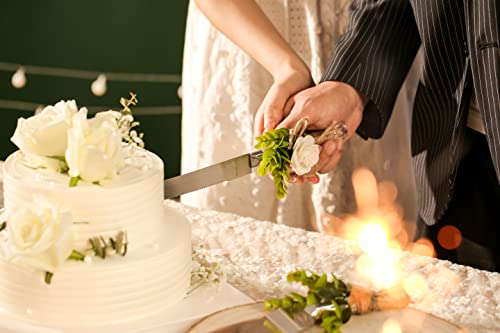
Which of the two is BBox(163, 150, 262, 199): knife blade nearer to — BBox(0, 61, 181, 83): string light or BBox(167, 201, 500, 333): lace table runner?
BBox(167, 201, 500, 333): lace table runner

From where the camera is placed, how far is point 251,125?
8.19 feet

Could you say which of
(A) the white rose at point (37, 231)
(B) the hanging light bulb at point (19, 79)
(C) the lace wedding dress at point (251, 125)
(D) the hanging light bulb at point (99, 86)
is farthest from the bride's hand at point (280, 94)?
(B) the hanging light bulb at point (19, 79)

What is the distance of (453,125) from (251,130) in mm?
740

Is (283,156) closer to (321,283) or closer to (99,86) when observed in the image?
(321,283)

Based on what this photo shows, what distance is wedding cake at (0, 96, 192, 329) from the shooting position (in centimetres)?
117

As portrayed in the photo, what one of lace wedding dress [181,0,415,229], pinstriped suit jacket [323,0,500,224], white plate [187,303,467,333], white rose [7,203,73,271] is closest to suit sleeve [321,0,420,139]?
pinstriped suit jacket [323,0,500,224]

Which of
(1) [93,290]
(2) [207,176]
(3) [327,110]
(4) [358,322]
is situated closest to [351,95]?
(3) [327,110]

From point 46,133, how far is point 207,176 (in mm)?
357

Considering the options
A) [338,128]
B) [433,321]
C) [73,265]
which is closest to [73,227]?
[73,265]

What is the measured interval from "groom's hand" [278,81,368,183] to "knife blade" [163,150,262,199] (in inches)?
12.0

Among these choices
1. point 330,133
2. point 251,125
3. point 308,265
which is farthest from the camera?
point 251,125

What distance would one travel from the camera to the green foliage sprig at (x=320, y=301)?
1102 millimetres

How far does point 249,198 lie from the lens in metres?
2.54

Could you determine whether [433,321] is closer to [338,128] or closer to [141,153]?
[141,153]
